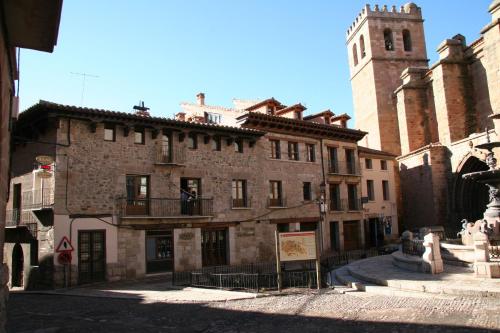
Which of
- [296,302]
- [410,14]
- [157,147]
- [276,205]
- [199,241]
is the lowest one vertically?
[296,302]

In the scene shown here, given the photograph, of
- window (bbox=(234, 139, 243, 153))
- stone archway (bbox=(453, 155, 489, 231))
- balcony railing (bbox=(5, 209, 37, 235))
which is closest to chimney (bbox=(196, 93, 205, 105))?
window (bbox=(234, 139, 243, 153))

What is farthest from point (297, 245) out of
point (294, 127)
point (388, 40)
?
point (388, 40)

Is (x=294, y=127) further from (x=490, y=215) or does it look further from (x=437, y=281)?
(x=437, y=281)

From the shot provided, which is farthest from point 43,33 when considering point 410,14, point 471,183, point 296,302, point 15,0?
point 410,14

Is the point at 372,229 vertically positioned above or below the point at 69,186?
below

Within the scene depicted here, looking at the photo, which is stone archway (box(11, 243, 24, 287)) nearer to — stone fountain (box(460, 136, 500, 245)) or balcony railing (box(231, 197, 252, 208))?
balcony railing (box(231, 197, 252, 208))

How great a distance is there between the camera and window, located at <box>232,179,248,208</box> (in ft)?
79.0

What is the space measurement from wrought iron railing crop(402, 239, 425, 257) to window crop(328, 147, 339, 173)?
13.3 metres

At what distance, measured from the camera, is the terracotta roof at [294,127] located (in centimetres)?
2544

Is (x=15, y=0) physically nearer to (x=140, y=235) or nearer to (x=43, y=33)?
(x=43, y=33)

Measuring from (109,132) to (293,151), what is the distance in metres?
12.2

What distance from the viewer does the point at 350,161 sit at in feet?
103

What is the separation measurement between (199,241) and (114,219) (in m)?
4.61

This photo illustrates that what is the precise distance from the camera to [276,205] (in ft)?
85.4
